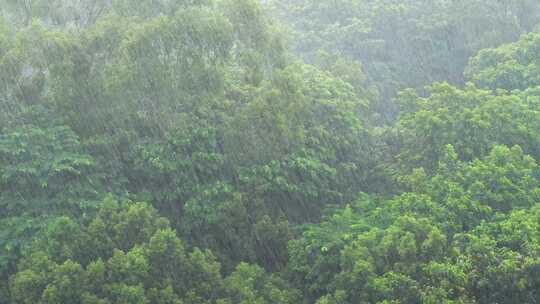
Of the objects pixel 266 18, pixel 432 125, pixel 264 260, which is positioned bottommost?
pixel 264 260

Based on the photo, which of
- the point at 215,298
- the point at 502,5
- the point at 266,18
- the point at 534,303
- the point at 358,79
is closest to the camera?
the point at 534,303

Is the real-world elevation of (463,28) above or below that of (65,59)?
below

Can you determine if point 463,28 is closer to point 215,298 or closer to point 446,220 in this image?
point 446,220

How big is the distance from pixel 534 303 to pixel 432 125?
535 cm

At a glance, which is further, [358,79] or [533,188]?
[358,79]

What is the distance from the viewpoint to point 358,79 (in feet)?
60.2

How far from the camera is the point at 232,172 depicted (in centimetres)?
1331

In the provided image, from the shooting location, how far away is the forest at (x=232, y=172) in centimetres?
1007

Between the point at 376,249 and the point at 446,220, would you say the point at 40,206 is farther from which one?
the point at 446,220

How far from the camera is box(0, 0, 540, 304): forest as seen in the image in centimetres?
1007

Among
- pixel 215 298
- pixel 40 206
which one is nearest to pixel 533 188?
pixel 215 298

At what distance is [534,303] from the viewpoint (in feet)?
31.0

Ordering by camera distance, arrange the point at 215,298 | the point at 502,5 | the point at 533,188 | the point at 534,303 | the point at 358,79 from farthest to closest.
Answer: the point at 502,5, the point at 358,79, the point at 533,188, the point at 215,298, the point at 534,303

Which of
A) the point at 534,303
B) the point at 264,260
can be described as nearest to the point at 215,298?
the point at 264,260
